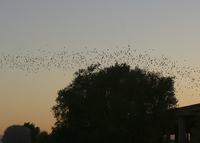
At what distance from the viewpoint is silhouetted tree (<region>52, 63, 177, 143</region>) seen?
195 ft

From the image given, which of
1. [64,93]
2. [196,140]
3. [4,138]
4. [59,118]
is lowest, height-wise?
[4,138]

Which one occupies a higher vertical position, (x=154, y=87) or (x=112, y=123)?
(x=154, y=87)

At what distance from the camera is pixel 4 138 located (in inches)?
138

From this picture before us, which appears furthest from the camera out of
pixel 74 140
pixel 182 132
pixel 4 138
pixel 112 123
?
pixel 182 132

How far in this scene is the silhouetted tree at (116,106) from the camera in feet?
195

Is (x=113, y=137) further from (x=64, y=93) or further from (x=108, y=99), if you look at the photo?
(x=64, y=93)

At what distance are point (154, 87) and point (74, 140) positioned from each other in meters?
16.4

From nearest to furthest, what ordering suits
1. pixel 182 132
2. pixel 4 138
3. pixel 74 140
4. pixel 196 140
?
pixel 4 138, pixel 196 140, pixel 74 140, pixel 182 132

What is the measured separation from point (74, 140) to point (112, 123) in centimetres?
836

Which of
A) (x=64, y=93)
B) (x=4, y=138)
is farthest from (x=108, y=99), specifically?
(x=4, y=138)

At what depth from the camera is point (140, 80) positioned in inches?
2447

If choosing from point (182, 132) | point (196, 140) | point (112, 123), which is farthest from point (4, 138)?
point (182, 132)

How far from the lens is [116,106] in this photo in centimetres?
5912

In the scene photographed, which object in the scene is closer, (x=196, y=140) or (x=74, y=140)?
(x=196, y=140)
